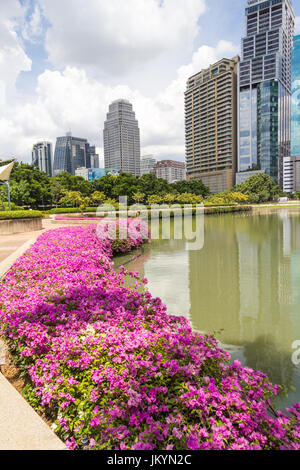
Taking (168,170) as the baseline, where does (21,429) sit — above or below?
below

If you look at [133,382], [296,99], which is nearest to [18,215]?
[133,382]

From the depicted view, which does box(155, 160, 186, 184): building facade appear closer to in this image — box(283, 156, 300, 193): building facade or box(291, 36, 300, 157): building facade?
box(291, 36, 300, 157): building facade

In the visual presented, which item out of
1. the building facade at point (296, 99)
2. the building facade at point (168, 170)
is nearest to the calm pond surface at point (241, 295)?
the building facade at point (296, 99)

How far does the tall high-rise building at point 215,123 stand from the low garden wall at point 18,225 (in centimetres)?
9522

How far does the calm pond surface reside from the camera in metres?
4.02

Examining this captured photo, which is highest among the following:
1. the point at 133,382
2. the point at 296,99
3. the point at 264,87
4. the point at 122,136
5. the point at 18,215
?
the point at 122,136

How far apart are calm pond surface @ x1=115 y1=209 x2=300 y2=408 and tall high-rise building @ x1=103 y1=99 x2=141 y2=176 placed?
166m

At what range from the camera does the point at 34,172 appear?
46531 millimetres

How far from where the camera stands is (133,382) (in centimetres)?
213

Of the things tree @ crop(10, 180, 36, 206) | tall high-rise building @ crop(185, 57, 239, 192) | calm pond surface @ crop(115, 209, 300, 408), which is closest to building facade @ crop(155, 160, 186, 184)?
tall high-rise building @ crop(185, 57, 239, 192)

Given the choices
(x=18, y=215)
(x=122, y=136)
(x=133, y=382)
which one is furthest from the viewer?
(x=122, y=136)

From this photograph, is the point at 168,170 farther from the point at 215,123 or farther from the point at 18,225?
the point at 18,225

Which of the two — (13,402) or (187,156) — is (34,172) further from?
(187,156)

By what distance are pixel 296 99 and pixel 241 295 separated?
414ft
